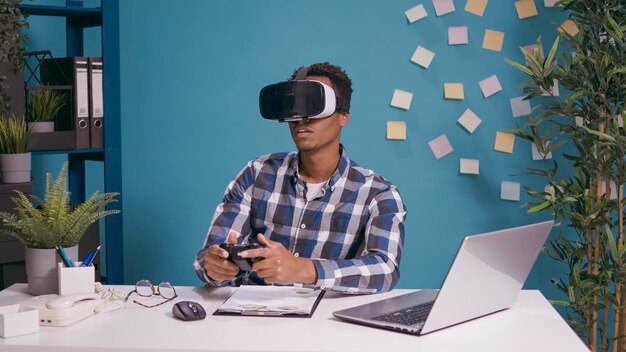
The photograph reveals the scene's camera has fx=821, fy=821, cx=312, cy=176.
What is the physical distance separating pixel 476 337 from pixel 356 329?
0.26 metres

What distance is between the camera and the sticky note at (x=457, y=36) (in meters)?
3.54

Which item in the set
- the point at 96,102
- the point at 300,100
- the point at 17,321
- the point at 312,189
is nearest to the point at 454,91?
the point at 312,189

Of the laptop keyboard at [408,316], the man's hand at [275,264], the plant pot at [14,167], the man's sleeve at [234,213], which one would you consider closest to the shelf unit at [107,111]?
the plant pot at [14,167]

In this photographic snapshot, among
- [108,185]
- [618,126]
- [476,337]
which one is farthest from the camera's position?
[108,185]

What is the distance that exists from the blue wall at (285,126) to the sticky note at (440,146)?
0.03 metres

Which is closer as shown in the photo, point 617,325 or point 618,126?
point 618,126

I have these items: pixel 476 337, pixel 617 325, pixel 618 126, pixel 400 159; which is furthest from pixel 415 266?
pixel 476 337

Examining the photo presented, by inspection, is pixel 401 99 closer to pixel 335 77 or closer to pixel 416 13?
pixel 416 13

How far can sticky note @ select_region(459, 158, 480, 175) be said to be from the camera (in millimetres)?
3562

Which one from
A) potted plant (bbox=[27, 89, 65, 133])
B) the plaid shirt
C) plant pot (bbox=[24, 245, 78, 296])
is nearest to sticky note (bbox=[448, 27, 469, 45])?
the plaid shirt

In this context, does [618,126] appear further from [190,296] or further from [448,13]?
[190,296]

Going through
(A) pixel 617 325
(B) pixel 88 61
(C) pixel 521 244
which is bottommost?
(A) pixel 617 325

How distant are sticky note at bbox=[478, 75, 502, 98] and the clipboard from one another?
168 centimetres

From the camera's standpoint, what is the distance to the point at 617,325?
10.6 feet
